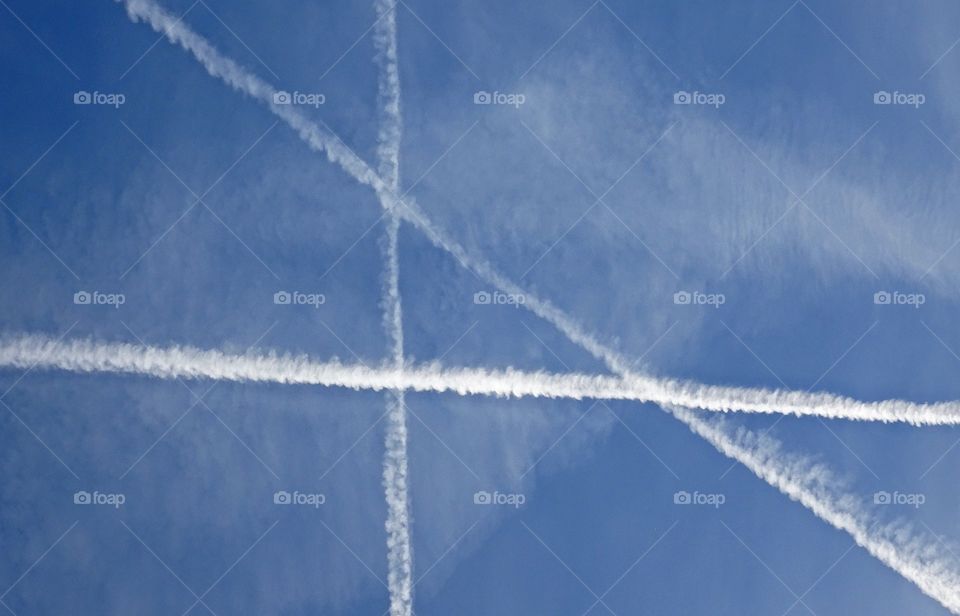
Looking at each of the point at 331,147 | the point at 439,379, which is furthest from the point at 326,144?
the point at 439,379

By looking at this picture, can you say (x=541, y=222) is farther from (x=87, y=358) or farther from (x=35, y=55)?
(x=35, y=55)

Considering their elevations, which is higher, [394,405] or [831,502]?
[394,405]

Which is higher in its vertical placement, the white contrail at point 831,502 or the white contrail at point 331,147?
the white contrail at point 331,147

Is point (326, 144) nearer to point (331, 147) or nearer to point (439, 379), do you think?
point (331, 147)

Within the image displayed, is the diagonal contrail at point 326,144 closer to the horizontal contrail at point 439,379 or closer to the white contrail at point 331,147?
the white contrail at point 331,147

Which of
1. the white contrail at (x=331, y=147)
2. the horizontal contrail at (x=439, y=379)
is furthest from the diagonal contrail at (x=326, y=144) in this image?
the horizontal contrail at (x=439, y=379)

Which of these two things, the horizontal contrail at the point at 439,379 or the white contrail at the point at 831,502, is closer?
the horizontal contrail at the point at 439,379
